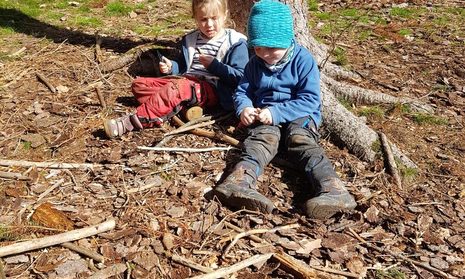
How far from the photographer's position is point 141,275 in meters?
2.98

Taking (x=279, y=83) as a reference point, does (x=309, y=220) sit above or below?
below

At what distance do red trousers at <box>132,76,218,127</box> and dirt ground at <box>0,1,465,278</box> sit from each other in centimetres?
15

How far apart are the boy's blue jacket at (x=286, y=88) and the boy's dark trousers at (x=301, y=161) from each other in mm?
105

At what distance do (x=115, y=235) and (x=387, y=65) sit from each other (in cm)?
392

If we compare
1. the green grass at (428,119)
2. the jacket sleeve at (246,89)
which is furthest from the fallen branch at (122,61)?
the green grass at (428,119)

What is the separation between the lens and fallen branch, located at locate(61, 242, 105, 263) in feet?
10.0

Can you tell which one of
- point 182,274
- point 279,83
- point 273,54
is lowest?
point 182,274

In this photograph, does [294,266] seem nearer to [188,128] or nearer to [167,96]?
[188,128]

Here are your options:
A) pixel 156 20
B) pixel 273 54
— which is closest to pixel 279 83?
pixel 273 54

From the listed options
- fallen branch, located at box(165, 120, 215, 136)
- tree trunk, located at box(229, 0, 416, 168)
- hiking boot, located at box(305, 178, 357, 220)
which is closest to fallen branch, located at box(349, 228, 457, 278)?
hiking boot, located at box(305, 178, 357, 220)

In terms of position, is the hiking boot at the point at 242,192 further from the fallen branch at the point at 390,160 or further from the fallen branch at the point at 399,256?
the fallen branch at the point at 390,160

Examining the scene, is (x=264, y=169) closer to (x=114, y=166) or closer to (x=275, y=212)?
(x=275, y=212)

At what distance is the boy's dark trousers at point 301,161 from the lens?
341 centimetres

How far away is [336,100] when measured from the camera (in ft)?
15.6
